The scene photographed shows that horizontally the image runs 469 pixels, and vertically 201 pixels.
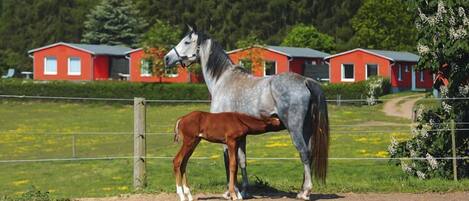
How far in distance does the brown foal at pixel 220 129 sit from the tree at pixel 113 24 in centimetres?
8171

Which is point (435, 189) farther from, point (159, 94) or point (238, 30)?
point (238, 30)

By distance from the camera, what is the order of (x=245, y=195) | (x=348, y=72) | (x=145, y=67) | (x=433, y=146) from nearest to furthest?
(x=245, y=195) < (x=433, y=146) < (x=145, y=67) < (x=348, y=72)

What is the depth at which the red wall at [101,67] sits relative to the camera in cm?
6794

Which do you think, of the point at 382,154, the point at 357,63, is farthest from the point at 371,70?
the point at 382,154

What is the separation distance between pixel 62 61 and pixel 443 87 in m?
55.6

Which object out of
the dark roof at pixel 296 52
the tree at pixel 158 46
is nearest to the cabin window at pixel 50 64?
the tree at pixel 158 46

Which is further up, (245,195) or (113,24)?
(113,24)

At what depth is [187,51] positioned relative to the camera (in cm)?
1252

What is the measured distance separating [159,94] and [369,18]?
1185 inches

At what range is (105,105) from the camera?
52594 millimetres

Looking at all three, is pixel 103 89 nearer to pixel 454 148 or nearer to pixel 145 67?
pixel 145 67

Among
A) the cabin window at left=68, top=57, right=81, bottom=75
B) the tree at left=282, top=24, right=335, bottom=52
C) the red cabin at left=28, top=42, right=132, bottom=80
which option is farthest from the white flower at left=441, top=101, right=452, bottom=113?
the tree at left=282, top=24, right=335, bottom=52

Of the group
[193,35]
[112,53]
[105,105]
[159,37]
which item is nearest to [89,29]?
[112,53]

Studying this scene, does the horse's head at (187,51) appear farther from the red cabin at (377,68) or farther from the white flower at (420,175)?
the red cabin at (377,68)
